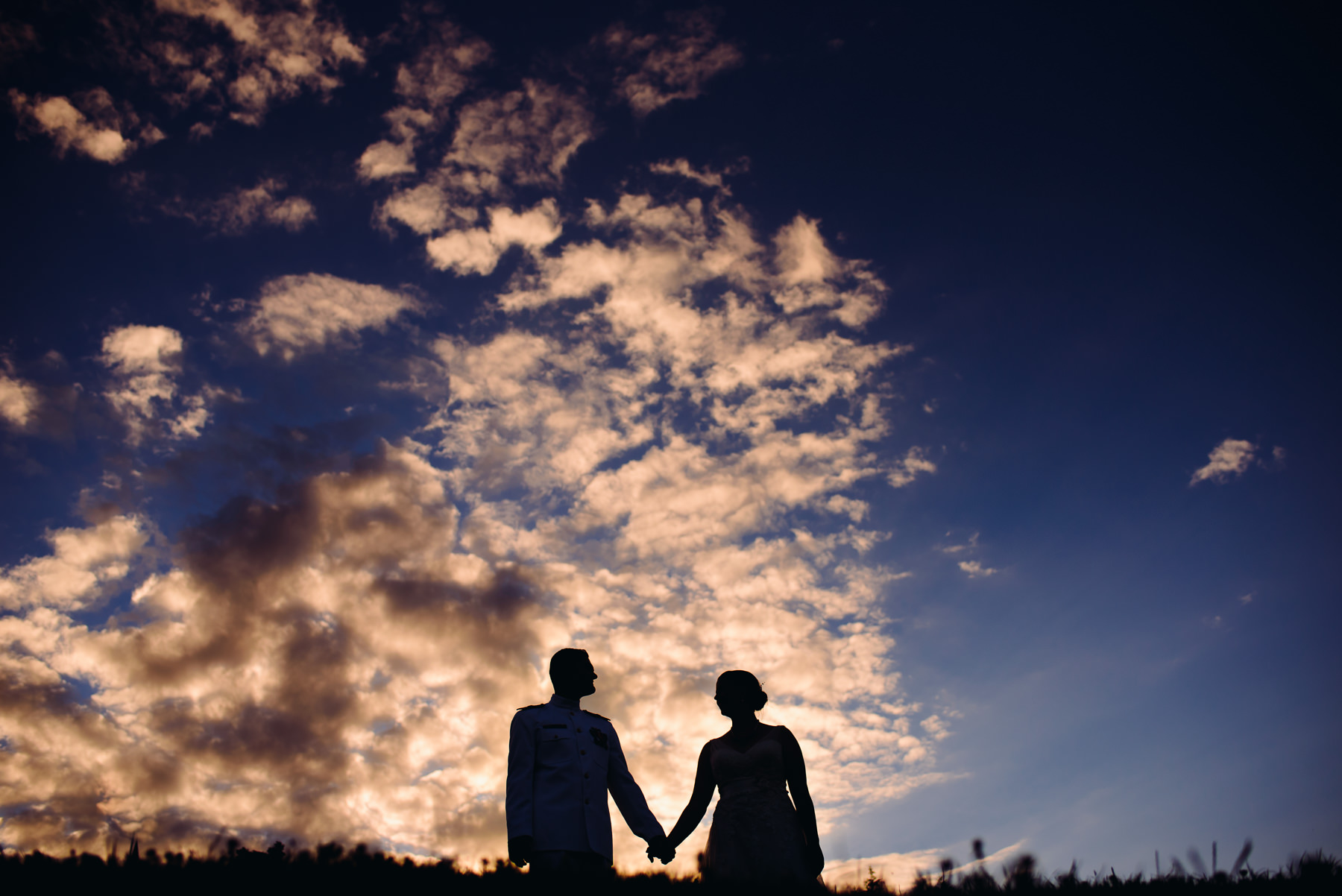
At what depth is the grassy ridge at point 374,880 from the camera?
523cm

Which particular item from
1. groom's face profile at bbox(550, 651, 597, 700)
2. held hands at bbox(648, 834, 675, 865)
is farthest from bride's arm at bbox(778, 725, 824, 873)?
groom's face profile at bbox(550, 651, 597, 700)

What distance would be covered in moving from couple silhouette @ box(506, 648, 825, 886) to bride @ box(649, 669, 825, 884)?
11mm

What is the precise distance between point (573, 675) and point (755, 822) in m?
2.79

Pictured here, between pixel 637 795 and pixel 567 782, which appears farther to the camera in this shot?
pixel 637 795

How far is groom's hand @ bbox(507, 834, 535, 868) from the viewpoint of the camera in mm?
6770

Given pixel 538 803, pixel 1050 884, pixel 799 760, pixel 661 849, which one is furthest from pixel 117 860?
pixel 1050 884

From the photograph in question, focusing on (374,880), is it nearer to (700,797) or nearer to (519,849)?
(519,849)

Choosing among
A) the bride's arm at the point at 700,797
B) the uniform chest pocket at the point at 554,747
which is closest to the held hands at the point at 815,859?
the bride's arm at the point at 700,797

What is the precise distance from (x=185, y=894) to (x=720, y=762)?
216 inches

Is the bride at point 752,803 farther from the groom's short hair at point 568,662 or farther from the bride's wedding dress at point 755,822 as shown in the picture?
the groom's short hair at point 568,662

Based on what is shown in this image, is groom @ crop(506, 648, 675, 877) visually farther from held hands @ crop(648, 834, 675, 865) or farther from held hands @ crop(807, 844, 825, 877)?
held hands @ crop(807, 844, 825, 877)

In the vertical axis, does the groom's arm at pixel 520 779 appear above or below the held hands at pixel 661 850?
above

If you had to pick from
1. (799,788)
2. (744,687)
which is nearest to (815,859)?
(799,788)

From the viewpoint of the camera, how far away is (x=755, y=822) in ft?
27.9
